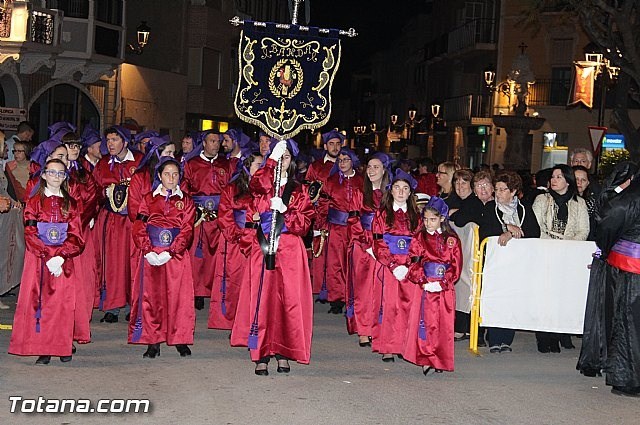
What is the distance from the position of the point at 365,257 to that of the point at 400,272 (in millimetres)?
1847

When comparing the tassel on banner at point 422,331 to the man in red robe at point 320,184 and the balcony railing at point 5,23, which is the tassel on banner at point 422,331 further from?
the balcony railing at point 5,23

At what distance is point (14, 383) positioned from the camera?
30.3ft

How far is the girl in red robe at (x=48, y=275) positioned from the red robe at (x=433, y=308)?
309cm

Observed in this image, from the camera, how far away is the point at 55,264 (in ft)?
33.3

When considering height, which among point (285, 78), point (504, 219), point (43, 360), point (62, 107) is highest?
point (62, 107)

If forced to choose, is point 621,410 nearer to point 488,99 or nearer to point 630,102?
point 630,102

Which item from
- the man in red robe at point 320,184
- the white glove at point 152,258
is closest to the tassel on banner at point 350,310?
the man in red robe at point 320,184

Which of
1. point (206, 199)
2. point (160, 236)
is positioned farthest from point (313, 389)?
point (206, 199)

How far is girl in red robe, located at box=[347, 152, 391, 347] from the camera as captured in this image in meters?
12.3

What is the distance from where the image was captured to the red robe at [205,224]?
14.1 metres

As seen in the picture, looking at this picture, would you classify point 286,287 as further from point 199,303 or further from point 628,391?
point 199,303

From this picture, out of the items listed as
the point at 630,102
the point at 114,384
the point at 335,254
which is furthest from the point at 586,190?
the point at 630,102

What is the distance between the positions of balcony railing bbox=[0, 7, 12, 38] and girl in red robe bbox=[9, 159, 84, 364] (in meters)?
18.4

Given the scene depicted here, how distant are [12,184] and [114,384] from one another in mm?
5199
